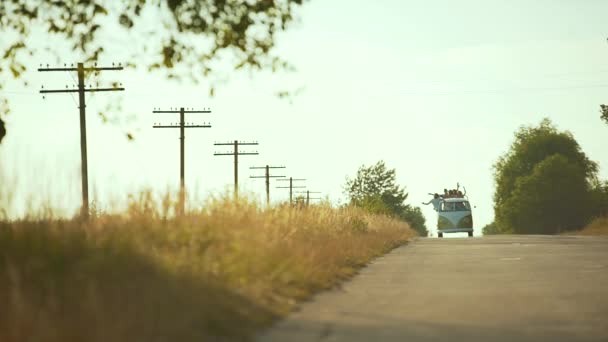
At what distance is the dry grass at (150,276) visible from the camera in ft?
31.3

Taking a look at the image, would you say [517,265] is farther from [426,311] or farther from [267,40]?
[426,311]

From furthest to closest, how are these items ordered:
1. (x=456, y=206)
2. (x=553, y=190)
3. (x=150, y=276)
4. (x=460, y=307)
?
(x=553, y=190) < (x=456, y=206) < (x=460, y=307) < (x=150, y=276)

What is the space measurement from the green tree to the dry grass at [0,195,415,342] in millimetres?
103754

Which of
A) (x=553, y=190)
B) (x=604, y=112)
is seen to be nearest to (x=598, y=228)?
(x=604, y=112)

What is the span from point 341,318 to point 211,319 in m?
1.92

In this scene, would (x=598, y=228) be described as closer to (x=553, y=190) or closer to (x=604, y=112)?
(x=604, y=112)

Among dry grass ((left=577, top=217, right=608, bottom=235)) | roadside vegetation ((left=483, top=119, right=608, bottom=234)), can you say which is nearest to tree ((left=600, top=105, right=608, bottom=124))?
dry grass ((left=577, top=217, right=608, bottom=235))

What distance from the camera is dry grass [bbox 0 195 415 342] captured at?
9539mm

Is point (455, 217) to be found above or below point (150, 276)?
below

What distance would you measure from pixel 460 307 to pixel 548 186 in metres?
110

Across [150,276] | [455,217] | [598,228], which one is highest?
[150,276]

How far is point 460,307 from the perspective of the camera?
44.2 ft

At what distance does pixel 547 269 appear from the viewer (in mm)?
21500

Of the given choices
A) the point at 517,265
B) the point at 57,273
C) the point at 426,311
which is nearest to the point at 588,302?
the point at 426,311
